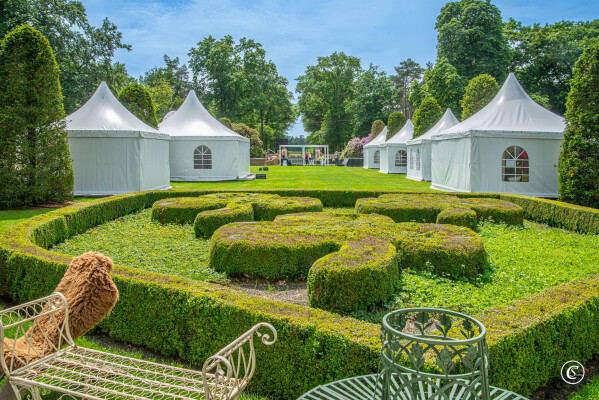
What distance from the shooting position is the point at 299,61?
61.5 metres

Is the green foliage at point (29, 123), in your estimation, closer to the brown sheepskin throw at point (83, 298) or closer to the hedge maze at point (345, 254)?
the hedge maze at point (345, 254)

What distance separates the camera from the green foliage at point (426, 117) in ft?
82.9

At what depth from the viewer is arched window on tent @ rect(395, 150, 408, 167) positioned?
94.3 feet

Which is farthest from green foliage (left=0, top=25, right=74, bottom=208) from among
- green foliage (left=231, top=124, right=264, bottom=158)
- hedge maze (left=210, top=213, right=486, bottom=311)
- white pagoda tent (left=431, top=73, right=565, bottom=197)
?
green foliage (left=231, top=124, right=264, bottom=158)

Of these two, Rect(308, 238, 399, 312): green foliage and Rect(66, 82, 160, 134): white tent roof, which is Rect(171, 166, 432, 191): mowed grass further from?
Rect(308, 238, 399, 312): green foliage

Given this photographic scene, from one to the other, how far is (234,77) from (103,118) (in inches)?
1261

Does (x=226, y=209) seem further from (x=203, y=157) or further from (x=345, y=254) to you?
(x=203, y=157)

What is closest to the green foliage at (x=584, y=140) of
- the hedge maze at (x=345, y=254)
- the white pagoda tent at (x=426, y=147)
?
the hedge maze at (x=345, y=254)

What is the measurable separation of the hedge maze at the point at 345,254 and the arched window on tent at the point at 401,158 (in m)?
22.0

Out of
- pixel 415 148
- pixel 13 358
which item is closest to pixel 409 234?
pixel 13 358

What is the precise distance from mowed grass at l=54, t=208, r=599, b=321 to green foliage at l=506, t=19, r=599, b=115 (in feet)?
99.4

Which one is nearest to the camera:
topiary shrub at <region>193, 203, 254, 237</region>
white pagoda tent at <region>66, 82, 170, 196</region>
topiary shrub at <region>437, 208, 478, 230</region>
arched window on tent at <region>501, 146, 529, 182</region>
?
topiary shrub at <region>193, 203, 254, 237</region>

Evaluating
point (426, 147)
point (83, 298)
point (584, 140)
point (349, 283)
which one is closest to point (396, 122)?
→ point (426, 147)

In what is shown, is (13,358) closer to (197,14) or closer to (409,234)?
(409,234)
